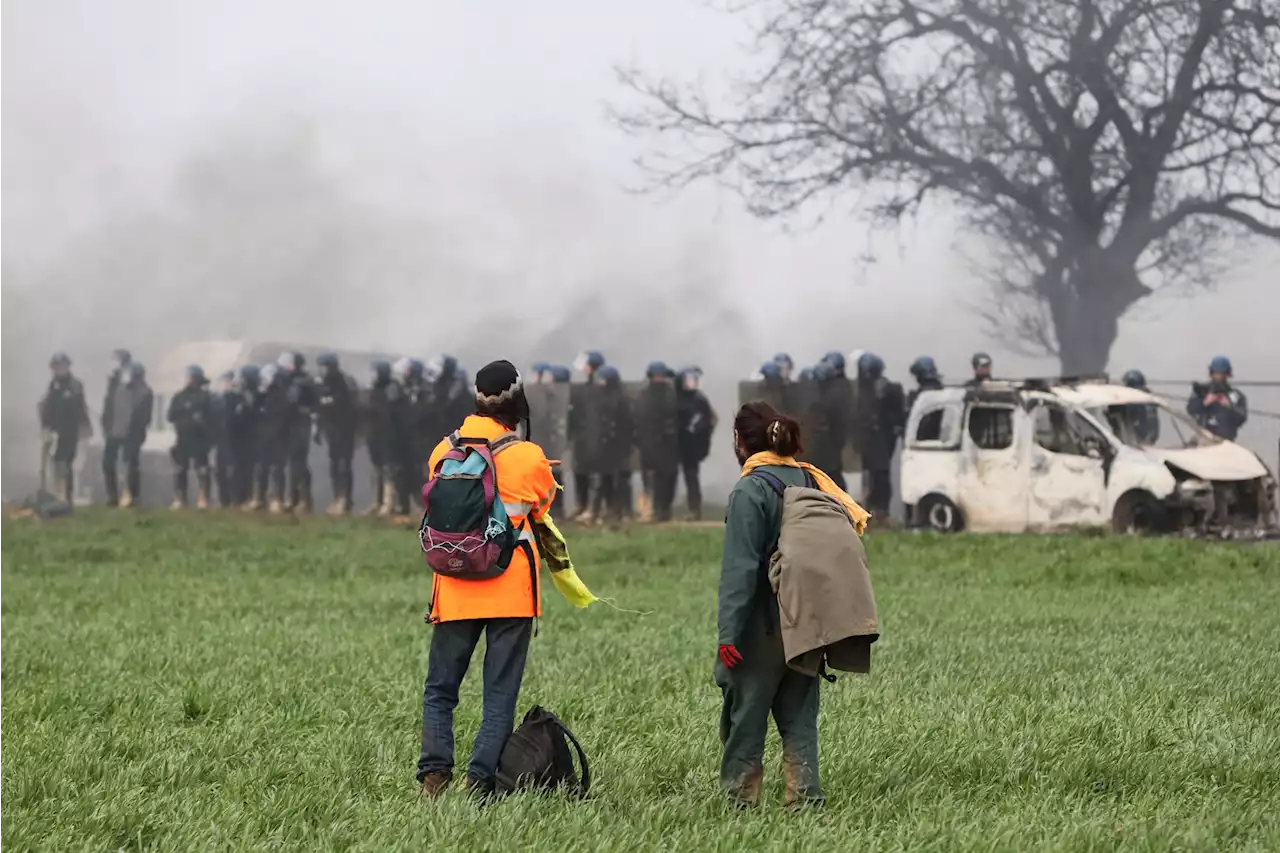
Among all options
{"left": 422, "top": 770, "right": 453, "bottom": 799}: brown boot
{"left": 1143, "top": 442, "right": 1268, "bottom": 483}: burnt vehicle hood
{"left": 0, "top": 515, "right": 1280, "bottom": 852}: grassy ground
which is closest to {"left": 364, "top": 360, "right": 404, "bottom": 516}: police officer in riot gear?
{"left": 0, "top": 515, "right": 1280, "bottom": 852}: grassy ground

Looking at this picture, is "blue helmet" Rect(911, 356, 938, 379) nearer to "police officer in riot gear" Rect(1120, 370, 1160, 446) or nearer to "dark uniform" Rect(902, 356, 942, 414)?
"dark uniform" Rect(902, 356, 942, 414)

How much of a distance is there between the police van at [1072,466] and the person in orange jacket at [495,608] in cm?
1409

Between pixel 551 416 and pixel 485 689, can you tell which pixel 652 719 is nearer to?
pixel 485 689

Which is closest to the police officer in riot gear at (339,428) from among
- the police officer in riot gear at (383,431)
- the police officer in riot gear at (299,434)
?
the police officer in riot gear at (299,434)

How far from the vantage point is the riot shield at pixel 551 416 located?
25.2m

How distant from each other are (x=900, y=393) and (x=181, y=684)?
15.0 metres

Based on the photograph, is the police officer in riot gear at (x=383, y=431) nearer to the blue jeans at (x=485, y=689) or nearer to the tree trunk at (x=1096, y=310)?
the tree trunk at (x=1096, y=310)

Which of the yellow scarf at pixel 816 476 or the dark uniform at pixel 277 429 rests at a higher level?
the dark uniform at pixel 277 429

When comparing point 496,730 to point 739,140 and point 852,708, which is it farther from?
point 739,140

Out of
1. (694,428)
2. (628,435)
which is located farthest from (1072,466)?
(628,435)

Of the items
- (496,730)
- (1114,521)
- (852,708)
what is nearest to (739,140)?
(1114,521)

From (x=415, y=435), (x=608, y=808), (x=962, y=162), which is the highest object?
(x=962, y=162)

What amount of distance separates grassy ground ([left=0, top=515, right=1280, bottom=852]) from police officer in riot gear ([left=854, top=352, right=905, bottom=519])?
6490 mm

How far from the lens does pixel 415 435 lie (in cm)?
2697
